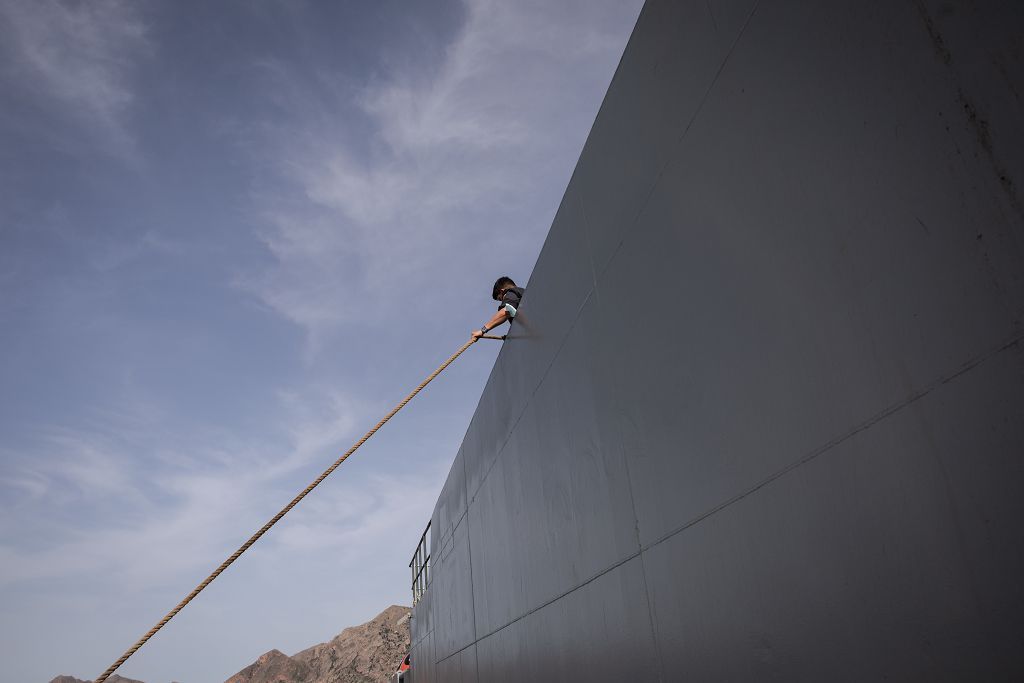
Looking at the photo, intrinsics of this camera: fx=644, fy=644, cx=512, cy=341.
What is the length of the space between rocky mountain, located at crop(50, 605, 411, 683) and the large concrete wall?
155 ft

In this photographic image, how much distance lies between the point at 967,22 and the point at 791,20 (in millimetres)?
565

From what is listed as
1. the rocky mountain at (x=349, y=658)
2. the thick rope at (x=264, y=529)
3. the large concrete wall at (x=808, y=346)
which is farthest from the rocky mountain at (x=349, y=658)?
the large concrete wall at (x=808, y=346)

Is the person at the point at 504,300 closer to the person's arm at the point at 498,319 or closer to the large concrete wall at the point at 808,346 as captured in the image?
the person's arm at the point at 498,319

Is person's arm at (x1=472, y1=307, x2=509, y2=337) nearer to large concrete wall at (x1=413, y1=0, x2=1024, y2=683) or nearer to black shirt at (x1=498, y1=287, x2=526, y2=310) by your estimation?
black shirt at (x1=498, y1=287, x2=526, y2=310)

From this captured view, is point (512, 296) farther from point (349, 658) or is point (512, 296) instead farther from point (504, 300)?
point (349, 658)

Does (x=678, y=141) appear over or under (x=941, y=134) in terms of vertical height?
over

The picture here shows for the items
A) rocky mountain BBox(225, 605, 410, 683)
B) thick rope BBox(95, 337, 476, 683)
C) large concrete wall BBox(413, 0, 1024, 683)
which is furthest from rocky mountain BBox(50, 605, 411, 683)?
large concrete wall BBox(413, 0, 1024, 683)

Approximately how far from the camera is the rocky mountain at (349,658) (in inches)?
1868

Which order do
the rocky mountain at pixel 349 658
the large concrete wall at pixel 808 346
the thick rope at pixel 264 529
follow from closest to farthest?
the large concrete wall at pixel 808 346, the thick rope at pixel 264 529, the rocky mountain at pixel 349 658

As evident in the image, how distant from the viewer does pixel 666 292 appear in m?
2.54

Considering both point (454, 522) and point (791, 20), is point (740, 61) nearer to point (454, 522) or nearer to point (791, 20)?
point (791, 20)

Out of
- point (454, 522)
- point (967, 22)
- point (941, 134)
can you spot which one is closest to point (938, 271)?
point (941, 134)

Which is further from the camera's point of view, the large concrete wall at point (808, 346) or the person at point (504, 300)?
the person at point (504, 300)

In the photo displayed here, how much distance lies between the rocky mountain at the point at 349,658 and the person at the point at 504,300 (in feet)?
144
